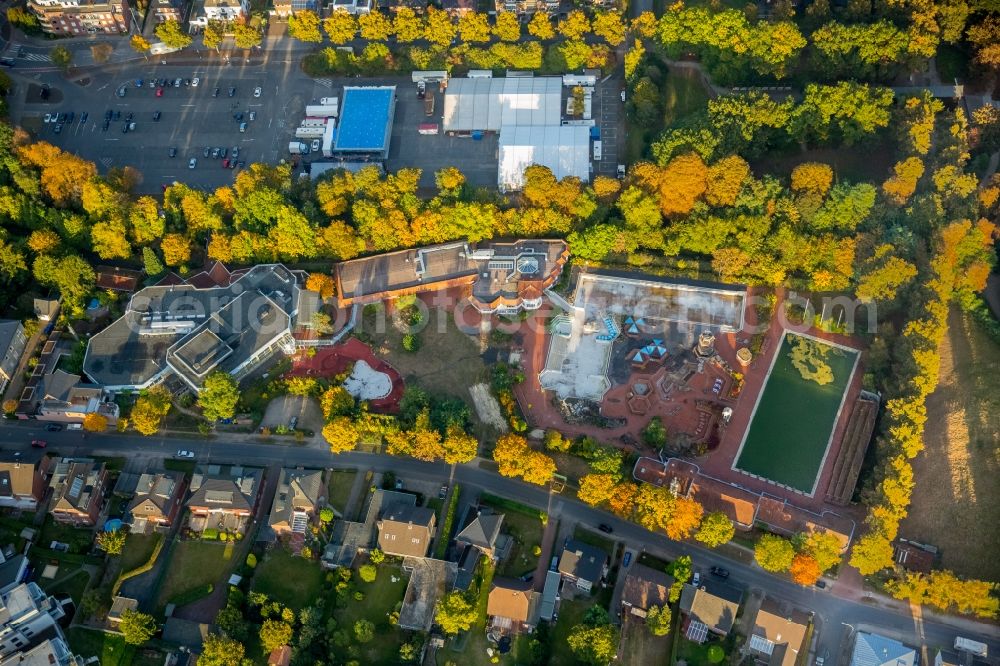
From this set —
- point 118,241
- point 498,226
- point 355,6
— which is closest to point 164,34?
point 355,6

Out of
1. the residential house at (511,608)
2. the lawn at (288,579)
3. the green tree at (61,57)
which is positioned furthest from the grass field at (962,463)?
the green tree at (61,57)

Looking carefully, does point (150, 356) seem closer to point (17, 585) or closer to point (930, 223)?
point (17, 585)

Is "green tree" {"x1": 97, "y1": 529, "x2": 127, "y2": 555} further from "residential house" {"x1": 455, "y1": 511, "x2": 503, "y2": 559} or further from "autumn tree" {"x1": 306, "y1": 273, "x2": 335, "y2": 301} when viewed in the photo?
"residential house" {"x1": 455, "y1": 511, "x2": 503, "y2": 559}

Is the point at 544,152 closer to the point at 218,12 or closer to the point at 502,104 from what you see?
the point at 502,104

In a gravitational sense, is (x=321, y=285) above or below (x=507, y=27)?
below

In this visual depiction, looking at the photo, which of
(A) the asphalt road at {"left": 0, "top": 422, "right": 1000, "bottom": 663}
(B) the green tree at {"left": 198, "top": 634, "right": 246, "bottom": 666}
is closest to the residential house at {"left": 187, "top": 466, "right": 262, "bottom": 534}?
(A) the asphalt road at {"left": 0, "top": 422, "right": 1000, "bottom": 663}

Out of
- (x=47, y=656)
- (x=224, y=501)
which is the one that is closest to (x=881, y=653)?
(x=224, y=501)
